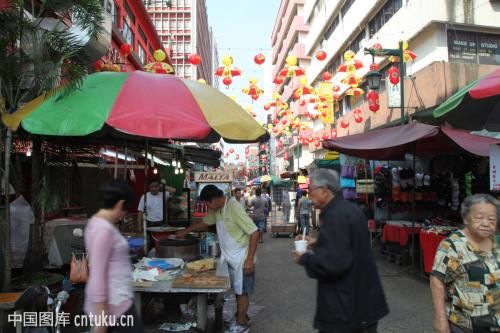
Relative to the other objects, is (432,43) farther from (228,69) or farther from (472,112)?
(472,112)

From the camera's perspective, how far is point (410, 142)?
7.42 m

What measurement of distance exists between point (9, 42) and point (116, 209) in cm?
355

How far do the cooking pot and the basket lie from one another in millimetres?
7192

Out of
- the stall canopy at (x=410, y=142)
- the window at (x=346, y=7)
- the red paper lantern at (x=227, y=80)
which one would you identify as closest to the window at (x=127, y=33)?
the window at (x=346, y=7)

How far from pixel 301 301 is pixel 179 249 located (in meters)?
2.62

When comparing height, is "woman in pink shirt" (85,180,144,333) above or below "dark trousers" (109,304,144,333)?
above

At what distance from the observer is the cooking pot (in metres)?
5.52

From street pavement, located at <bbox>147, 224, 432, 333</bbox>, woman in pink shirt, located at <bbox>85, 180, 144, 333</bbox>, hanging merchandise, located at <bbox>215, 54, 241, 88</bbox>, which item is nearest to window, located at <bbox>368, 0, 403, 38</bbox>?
hanging merchandise, located at <bbox>215, 54, 241, 88</bbox>

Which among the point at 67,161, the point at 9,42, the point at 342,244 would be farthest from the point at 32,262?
the point at 342,244

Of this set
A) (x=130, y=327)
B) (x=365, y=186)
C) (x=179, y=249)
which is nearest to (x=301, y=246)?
(x=130, y=327)

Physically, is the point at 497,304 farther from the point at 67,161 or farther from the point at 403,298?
the point at 67,161

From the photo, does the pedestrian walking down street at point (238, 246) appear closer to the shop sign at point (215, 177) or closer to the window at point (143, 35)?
the shop sign at point (215, 177)

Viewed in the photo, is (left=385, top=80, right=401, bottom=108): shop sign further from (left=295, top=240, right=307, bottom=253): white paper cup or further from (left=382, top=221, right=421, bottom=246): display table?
(left=295, top=240, right=307, bottom=253): white paper cup

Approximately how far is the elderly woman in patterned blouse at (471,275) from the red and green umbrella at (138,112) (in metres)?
2.74
